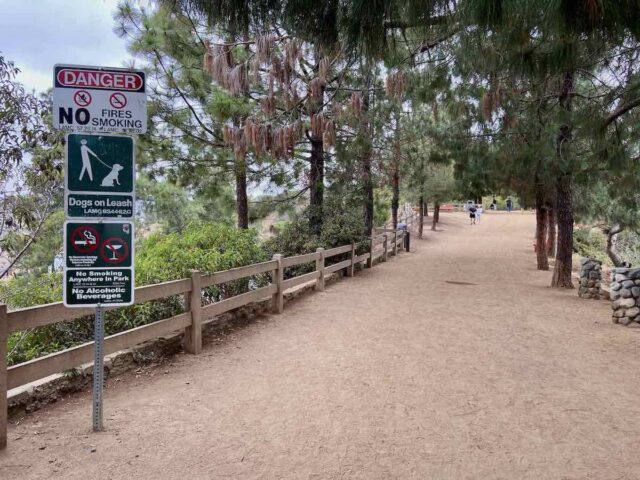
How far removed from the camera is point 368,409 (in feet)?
13.8

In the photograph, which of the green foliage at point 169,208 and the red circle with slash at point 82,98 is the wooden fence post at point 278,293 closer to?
the red circle with slash at point 82,98

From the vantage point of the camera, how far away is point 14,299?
4676mm

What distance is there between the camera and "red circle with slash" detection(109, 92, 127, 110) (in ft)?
11.6

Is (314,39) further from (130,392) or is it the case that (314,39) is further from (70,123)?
(130,392)

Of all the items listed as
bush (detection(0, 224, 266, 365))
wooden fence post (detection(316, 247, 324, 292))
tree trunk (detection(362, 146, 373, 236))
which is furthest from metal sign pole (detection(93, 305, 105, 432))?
tree trunk (detection(362, 146, 373, 236))

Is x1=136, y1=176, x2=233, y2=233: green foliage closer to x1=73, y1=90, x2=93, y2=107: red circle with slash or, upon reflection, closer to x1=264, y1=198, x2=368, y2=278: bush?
x1=264, y1=198, x2=368, y2=278: bush

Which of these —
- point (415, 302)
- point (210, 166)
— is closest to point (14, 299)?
point (415, 302)

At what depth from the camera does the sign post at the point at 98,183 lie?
11.3 ft

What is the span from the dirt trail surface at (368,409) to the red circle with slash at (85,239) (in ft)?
4.46

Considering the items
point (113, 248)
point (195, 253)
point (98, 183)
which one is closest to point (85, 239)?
point (113, 248)

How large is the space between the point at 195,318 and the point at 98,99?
2.83 meters

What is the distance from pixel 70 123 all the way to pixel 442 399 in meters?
3.82

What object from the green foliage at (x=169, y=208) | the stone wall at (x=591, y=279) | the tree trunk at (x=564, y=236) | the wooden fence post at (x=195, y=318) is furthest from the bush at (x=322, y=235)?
the green foliage at (x=169, y=208)

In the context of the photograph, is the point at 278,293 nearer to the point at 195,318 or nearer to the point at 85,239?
the point at 195,318
